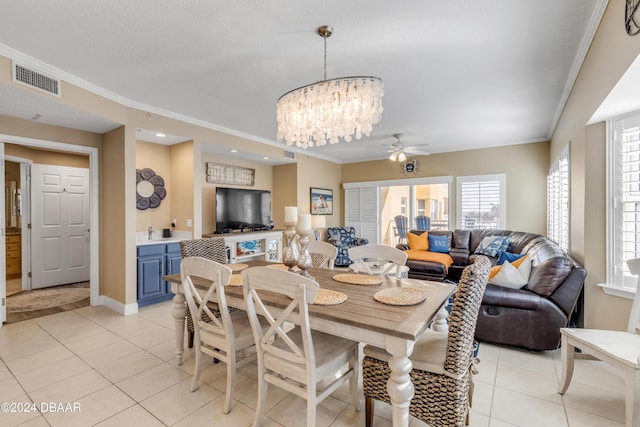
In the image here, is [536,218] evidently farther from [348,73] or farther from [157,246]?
[157,246]

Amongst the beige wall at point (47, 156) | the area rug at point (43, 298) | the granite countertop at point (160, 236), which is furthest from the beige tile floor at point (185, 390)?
the beige wall at point (47, 156)

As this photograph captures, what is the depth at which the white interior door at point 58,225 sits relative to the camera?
15.9 feet

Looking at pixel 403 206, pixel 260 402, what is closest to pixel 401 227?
pixel 403 206

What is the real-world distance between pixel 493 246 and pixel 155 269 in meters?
5.42

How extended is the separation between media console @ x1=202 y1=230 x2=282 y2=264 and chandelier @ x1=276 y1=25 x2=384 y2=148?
3036mm

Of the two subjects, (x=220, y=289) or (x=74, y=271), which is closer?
(x=220, y=289)

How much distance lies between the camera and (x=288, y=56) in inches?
103

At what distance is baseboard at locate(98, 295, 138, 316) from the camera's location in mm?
3707

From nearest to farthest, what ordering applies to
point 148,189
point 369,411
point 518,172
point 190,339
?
point 369,411
point 190,339
point 148,189
point 518,172

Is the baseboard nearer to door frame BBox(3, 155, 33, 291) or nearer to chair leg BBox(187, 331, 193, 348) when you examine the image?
chair leg BBox(187, 331, 193, 348)

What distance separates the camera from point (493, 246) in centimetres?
513

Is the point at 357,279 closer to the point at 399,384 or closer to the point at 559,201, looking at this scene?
the point at 399,384

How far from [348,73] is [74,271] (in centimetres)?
580

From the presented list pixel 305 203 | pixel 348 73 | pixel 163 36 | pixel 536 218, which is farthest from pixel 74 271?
pixel 536 218
